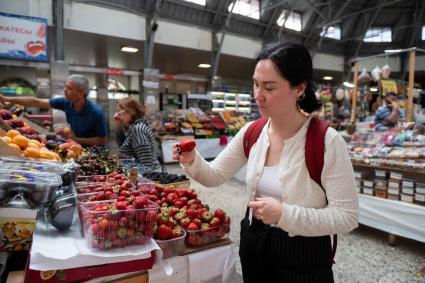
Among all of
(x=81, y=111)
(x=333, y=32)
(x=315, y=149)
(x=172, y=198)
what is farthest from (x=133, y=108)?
(x=333, y=32)

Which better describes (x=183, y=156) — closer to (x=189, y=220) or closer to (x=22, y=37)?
(x=189, y=220)

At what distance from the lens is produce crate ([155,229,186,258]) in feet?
4.28

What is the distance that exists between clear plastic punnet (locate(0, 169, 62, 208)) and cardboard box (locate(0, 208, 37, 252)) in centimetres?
3

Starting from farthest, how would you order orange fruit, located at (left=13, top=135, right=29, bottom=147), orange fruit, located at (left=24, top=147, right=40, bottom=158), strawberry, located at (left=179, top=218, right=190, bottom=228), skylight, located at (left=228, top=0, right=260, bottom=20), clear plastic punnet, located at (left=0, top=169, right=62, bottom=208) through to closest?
skylight, located at (left=228, top=0, right=260, bottom=20) < orange fruit, located at (left=13, top=135, right=29, bottom=147) < orange fruit, located at (left=24, top=147, right=40, bottom=158) < strawberry, located at (left=179, top=218, right=190, bottom=228) < clear plastic punnet, located at (left=0, top=169, right=62, bottom=208)

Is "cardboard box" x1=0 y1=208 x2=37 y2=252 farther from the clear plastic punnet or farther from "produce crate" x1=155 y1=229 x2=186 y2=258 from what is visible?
"produce crate" x1=155 y1=229 x2=186 y2=258

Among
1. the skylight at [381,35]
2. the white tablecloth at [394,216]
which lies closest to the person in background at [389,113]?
the white tablecloth at [394,216]

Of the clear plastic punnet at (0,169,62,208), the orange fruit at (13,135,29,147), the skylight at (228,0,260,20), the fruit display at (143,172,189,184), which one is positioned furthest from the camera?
the skylight at (228,0,260,20)

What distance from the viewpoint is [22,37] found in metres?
6.14

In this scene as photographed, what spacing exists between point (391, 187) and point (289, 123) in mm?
2903

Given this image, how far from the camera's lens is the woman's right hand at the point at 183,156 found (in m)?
1.47

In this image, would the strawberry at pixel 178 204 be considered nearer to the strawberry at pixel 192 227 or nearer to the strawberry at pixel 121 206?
the strawberry at pixel 192 227

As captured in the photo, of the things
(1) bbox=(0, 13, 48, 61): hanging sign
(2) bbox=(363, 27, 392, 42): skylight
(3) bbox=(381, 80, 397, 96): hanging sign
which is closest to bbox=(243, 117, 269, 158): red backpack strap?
(3) bbox=(381, 80, 397, 96): hanging sign

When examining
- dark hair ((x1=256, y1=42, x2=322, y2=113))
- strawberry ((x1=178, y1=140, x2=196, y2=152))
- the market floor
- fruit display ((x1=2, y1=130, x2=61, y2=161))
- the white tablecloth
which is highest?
dark hair ((x1=256, y1=42, x2=322, y2=113))

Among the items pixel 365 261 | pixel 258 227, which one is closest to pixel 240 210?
pixel 365 261
